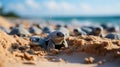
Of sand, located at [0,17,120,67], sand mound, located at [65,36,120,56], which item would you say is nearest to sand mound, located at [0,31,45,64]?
sand, located at [0,17,120,67]

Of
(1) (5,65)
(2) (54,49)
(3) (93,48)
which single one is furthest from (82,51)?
(1) (5,65)

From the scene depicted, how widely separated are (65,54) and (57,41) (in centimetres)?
64

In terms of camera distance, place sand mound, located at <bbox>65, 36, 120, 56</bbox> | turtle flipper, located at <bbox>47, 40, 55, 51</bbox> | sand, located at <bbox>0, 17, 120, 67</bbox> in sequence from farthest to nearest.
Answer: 1. turtle flipper, located at <bbox>47, 40, 55, 51</bbox>
2. sand mound, located at <bbox>65, 36, 120, 56</bbox>
3. sand, located at <bbox>0, 17, 120, 67</bbox>

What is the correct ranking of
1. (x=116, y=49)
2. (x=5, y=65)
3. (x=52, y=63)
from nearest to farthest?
(x=5, y=65)
(x=52, y=63)
(x=116, y=49)

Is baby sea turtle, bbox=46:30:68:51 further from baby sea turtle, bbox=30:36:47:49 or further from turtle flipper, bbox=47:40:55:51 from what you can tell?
baby sea turtle, bbox=30:36:47:49

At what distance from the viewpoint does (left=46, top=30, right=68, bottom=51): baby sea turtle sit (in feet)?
16.1

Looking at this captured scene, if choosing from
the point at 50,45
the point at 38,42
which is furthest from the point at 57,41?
the point at 38,42

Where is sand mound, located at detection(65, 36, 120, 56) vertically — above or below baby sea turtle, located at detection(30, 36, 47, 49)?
below

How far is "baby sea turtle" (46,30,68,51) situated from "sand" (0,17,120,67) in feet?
0.47

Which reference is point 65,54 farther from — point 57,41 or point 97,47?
point 57,41

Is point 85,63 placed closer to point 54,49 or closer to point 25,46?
point 54,49

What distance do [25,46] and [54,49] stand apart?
0.48 m

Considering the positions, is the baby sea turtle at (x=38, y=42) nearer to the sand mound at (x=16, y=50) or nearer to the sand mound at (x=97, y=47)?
the sand mound at (x=16, y=50)

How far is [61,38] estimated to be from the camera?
5000 millimetres
